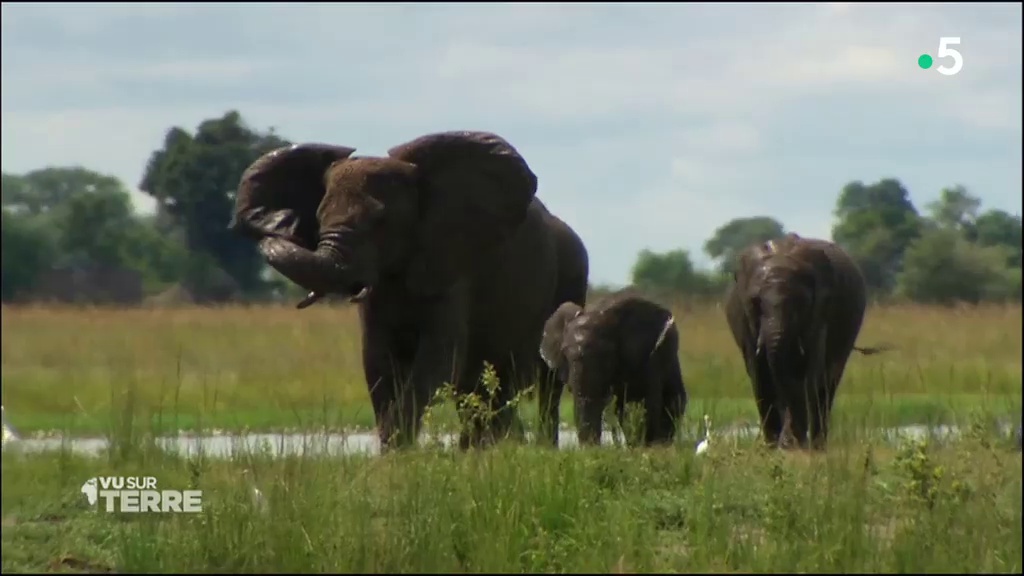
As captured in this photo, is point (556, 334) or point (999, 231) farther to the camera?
point (999, 231)

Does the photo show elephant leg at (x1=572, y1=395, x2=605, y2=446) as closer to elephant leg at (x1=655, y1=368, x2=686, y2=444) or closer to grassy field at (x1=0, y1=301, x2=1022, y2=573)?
elephant leg at (x1=655, y1=368, x2=686, y2=444)

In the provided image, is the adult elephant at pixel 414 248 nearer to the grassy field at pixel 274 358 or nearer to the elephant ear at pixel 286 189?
the elephant ear at pixel 286 189

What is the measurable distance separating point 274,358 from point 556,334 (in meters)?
16.7

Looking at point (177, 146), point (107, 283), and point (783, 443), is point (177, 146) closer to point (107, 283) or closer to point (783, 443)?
point (107, 283)

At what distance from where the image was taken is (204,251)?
153 ft

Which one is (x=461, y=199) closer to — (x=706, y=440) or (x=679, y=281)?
(x=706, y=440)

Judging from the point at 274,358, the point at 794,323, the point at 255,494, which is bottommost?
the point at 274,358

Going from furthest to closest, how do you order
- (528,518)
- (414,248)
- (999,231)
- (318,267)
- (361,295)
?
(999,231) < (414,248) < (361,295) < (318,267) < (528,518)

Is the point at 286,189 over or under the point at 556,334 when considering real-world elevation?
over

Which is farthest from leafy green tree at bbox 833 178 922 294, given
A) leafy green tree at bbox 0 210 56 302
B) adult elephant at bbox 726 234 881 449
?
adult elephant at bbox 726 234 881 449

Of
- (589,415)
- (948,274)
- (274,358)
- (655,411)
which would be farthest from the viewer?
(948,274)

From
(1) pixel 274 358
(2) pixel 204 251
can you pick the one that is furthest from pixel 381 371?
(2) pixel 204 251

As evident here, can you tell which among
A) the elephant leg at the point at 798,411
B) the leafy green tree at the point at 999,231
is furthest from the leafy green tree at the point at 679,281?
the leafy green tree at the point at 999,231

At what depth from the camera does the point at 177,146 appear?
43844mm
